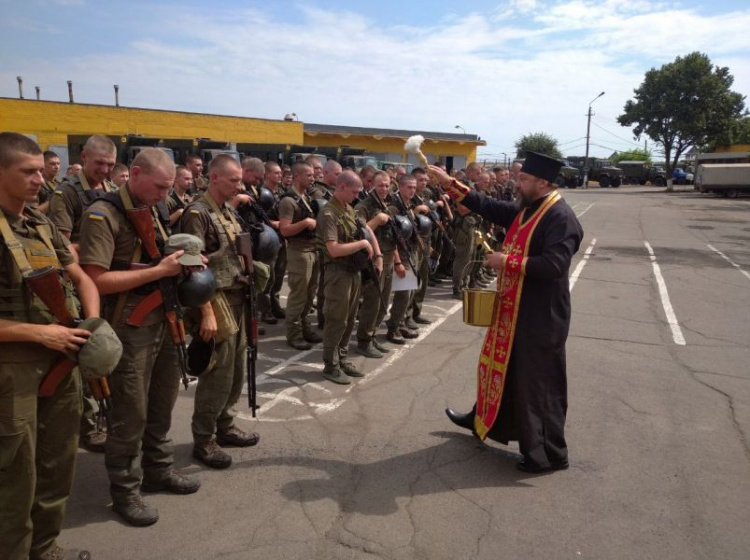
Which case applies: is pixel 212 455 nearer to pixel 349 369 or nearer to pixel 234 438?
pixel 234 438

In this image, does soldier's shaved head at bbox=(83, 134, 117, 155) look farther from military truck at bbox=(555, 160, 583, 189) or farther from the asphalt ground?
military truck at bbox=(555, 160, 583, 189)

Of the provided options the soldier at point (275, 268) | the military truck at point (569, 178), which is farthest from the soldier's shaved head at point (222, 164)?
the military truck at point (569, 178)

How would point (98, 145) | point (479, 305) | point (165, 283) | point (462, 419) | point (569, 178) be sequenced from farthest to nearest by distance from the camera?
point (569, 178)
point (98, 145)
point (462, 419)
point (479, 305)
point (165, 283)

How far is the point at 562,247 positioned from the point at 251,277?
2103 mm

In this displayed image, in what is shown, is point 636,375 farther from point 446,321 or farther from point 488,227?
point 488,227

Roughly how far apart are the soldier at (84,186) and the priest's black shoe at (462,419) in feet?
11.0

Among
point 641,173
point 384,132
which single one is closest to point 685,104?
point 641,173

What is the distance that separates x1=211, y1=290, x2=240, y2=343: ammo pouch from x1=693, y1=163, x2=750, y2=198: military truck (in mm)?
40420

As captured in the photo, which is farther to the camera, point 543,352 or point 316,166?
point 316,166

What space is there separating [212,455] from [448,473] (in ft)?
5.39

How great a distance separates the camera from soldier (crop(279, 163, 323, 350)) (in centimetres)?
611

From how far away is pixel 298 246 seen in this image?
6246 mm

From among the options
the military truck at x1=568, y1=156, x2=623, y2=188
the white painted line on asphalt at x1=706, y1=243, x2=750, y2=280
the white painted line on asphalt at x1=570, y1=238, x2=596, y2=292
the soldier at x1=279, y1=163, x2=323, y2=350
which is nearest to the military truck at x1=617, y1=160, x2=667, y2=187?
the military truck at x1=568, y1=156, x2=623, y2=188

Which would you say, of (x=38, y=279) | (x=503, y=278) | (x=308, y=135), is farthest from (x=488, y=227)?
(x=308, y=135)
